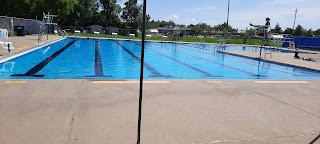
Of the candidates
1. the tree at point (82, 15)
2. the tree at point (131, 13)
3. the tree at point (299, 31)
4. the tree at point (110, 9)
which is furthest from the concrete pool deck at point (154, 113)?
the tree at point (299, 31)

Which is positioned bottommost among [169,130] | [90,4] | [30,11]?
[169,130]

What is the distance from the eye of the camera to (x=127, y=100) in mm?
5418

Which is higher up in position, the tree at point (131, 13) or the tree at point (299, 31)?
the tree at point (131, 13)

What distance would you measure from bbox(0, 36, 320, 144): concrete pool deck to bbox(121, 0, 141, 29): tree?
58121 millimetres

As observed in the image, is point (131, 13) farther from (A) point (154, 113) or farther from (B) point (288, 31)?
(A) point (154, 113)

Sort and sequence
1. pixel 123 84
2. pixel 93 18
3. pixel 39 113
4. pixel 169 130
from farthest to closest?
pixel 93 18, pixel 123 84, pixel 39 113, pixel 169 130

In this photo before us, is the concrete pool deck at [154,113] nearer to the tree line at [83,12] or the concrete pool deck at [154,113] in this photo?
the concrete pool deck at [154,113]

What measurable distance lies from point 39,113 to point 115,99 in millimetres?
1555

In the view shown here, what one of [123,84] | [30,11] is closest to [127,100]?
[123,84]

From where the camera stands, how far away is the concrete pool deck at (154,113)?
142 inches

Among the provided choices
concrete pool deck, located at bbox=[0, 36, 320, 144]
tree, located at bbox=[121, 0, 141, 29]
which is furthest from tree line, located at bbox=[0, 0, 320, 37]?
concrete pool deck, located at bbox=[0, 36, 320, 144]

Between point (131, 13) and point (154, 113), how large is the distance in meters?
61.8

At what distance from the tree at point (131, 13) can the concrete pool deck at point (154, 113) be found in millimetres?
58121

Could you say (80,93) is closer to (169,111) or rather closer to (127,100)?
(127,100)
